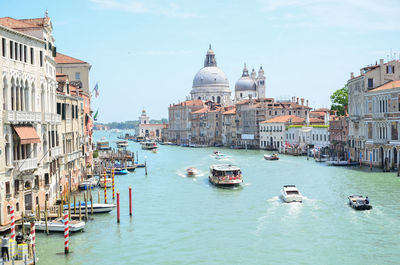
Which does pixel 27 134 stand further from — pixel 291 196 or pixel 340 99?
pixel 340 99

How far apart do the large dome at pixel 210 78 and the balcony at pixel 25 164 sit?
101 meters

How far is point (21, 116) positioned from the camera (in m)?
17.7

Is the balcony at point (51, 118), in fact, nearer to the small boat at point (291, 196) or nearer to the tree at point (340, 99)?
the small boat at point (291, 196)

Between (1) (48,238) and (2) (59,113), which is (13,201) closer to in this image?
(1) (48,238)

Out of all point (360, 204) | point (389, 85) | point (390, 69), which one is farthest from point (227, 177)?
point (390, 69)

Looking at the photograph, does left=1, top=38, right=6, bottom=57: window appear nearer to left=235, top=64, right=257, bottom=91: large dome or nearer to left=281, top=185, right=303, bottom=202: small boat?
left=281, top=185, right=303, bottom=202: small boat

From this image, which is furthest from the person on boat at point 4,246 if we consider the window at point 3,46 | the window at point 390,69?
the window at point 390,69

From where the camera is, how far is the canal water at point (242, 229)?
1584 cm

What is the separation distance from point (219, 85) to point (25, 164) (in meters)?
103

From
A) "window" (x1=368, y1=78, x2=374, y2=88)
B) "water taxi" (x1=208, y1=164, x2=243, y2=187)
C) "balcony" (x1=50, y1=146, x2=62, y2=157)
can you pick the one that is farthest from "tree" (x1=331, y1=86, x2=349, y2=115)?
"balcony" (x1=50, y1=146, x2=62, y2=157)

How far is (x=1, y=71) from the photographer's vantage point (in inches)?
653

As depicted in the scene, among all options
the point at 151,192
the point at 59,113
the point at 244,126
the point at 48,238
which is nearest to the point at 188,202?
the point at 151,192

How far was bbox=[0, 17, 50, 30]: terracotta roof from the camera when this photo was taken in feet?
62.0

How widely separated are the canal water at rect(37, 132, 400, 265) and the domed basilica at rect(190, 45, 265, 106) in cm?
8566
